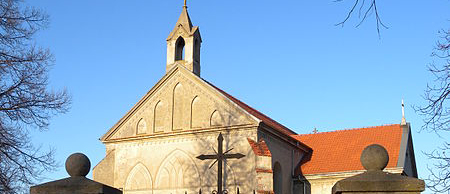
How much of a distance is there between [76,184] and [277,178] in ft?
64.9

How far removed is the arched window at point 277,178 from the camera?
25477 mm

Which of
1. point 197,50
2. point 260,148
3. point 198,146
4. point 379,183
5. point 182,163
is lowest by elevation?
point 379,183

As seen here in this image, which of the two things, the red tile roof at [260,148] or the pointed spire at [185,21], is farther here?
the pointed spire at [185,21]

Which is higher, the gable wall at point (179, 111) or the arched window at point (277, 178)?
the gable wall at point (179, 111)

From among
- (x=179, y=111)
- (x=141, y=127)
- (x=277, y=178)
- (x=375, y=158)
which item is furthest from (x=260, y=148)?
(x=375, y=158)

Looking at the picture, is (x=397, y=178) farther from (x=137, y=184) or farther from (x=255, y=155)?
(x=137, y=184)

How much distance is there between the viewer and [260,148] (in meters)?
22.8

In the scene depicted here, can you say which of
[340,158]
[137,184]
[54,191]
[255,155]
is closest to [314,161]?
[340,158]

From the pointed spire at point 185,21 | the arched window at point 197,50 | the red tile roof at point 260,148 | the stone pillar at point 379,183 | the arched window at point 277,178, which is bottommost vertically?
the stone pillar at point 379,183

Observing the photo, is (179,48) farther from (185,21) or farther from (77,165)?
(77,165)

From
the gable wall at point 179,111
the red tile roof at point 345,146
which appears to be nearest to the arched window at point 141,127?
the gable wall at point 179,111

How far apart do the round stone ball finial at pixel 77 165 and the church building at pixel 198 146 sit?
1599 centimetres

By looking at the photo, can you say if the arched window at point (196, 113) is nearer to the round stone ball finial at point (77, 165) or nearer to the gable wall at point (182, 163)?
the gable wall at point (182, 163)

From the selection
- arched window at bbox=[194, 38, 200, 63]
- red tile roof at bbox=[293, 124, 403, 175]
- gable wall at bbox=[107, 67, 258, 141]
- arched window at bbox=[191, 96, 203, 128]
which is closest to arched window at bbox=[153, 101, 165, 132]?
gable wall at bbox=[107, 67, 258, 141]
